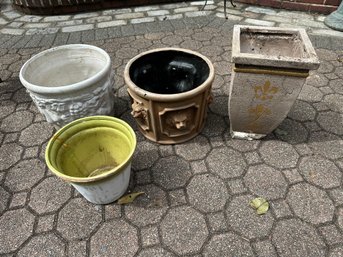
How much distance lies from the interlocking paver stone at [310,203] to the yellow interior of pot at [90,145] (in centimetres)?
148

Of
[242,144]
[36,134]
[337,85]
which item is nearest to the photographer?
[242,144]

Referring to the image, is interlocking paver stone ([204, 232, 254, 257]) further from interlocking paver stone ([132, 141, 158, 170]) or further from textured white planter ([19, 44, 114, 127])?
textured white planter ([19, 44, 114, 127])

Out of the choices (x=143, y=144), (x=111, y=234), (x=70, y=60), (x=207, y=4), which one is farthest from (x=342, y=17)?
(x=111, y=234)

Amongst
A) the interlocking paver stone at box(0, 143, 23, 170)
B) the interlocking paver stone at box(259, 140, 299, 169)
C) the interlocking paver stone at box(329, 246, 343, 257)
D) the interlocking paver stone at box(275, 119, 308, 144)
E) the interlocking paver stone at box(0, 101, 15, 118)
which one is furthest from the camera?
the interlocking paver stone at box(0, 101, 15, 118)

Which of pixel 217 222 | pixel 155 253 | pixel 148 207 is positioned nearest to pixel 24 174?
pixel 148 207

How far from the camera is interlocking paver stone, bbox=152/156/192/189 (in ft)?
8.24

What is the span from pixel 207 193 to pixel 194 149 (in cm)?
Result: 53

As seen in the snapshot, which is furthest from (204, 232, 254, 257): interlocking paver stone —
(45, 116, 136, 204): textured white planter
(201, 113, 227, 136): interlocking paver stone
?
(201, 113, 227, 136): interlocking paver stone

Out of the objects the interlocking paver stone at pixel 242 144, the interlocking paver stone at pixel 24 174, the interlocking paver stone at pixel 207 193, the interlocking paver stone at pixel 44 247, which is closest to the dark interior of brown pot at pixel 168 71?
the interlocking paver stone at pixel 242 144

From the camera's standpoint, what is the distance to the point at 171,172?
2.60 meters

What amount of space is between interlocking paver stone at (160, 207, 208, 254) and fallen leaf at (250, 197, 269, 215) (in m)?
0.46

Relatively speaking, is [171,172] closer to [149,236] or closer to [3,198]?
[149,236]

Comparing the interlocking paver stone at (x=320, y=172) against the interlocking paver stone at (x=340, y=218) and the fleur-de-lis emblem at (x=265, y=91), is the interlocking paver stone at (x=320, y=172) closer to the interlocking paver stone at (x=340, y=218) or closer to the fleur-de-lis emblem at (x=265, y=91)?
the interlocking paver stone at (x=340, y=218)

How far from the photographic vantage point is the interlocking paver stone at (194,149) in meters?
2.73
